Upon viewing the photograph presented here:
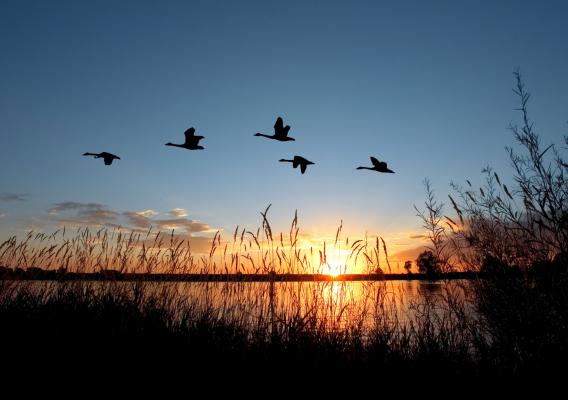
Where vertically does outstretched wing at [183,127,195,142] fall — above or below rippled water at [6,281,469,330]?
above

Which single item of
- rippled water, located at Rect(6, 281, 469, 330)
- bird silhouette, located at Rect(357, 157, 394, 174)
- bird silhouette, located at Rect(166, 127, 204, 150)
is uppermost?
bird silhouette, located at Rect(166, 127, 204, 150)

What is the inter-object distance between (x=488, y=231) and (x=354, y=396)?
10.5ft

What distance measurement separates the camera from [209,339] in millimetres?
4219

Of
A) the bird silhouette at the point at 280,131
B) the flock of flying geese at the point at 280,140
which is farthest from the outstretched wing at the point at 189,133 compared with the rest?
the bird silhouette at the point at 280,131

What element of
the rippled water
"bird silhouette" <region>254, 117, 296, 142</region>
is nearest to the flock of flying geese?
"bird silhouette" <region>254, 117, 296, 142</region>

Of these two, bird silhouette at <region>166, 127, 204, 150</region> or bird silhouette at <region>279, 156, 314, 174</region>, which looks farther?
bird silhouette at <region>279, 156, 314, 174</region>

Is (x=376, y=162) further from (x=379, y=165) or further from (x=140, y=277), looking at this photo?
(x=140, y=277)

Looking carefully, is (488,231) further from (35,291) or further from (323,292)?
(35,291)

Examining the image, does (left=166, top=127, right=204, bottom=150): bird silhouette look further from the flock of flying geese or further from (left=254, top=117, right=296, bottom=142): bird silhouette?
(left=254, top=117, right=296, bottom=142): bird silhouette

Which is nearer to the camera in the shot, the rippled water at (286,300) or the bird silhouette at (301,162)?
the rippled water at (286,300)

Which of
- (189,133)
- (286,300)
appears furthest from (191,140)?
(286,300)

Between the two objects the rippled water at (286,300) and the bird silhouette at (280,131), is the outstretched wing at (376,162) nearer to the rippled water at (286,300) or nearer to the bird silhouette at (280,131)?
the bird silhouette at (280,131)

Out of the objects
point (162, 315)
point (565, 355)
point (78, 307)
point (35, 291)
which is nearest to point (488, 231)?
point (565, 355)

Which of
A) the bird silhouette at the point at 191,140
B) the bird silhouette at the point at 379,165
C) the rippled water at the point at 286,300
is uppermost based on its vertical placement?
the bird silhouette at the point at 191,140
